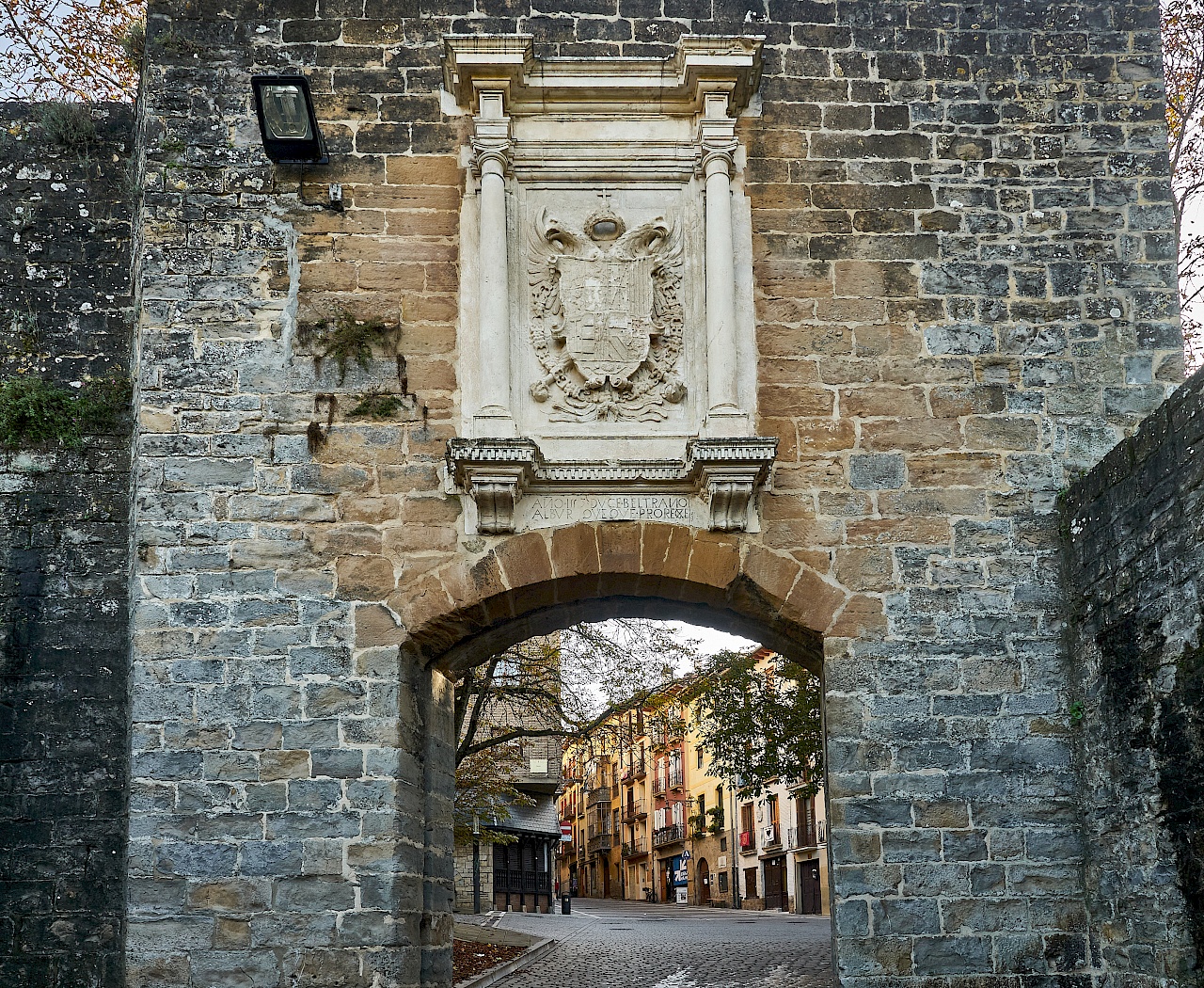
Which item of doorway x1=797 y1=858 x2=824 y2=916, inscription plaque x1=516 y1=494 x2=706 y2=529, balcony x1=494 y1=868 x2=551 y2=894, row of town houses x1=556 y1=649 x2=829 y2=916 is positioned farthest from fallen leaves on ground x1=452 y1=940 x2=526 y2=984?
balcony x1=494 y1=868 x2=551 y2=894

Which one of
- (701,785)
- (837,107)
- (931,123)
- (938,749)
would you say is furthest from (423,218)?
(701,785)

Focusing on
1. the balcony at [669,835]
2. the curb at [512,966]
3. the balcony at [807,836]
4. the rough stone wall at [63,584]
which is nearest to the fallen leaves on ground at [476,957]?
the curb at [512,966]

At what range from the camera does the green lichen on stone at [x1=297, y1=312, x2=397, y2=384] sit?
22.6 feet

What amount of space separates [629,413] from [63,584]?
300cm

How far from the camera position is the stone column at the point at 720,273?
6648 millimetres

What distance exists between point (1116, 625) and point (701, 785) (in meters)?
39.2

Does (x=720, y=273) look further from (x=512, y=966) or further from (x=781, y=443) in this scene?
(x=512, y=966)

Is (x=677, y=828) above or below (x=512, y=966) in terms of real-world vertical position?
below

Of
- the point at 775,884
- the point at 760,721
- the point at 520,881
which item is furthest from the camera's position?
the point at 775,884

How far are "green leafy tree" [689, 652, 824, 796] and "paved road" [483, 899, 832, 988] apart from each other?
1.72 m

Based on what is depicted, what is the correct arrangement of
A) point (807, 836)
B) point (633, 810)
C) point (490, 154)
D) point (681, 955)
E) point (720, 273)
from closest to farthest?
point (720, 273), point (490, 154), point (681, 955), point (807, 836), point (633, 810)

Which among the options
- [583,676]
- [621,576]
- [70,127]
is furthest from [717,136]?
[583,676]

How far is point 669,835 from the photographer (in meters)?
47.5

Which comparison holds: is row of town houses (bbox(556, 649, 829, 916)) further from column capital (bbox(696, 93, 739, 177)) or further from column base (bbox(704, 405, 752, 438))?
column capital (bbox(696, 93, 739, 177))
